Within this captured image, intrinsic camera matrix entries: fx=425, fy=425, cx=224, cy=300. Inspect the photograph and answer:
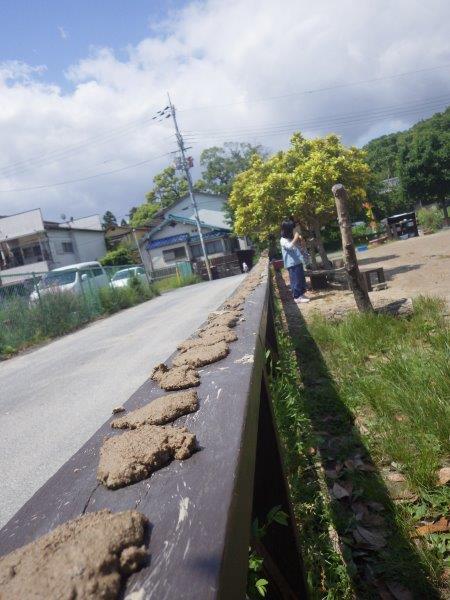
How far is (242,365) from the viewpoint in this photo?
158 centimetres

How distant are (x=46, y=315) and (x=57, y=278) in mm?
3295

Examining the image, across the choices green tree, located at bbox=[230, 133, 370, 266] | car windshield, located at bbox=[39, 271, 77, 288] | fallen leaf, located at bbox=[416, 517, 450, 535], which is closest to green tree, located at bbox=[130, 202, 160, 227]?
car windshield, located at bbox=[39, 271, 77, 288]

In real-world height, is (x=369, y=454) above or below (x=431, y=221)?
below

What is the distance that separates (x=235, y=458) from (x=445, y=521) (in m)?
1.72

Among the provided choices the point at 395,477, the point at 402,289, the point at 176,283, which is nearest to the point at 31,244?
the point at 176,283

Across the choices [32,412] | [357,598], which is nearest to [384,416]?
[357,598]

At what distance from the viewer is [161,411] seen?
128 centimetres

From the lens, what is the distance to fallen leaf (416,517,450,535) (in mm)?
2016

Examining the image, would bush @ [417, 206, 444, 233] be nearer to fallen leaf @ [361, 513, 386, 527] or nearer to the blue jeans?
the blue jeans

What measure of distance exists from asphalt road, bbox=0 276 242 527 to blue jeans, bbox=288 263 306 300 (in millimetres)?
2369

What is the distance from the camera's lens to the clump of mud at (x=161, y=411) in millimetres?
1254

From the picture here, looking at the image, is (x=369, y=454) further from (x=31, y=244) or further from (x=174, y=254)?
(x=174, y=254)

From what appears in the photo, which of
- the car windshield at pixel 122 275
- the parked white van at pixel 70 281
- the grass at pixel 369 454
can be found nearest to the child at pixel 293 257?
the grass at pixel 369 454

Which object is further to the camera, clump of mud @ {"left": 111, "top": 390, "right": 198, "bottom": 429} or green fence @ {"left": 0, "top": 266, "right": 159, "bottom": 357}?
green fence @ {"left": 0, "top": 266, "right": 159, "bottom": 357}
